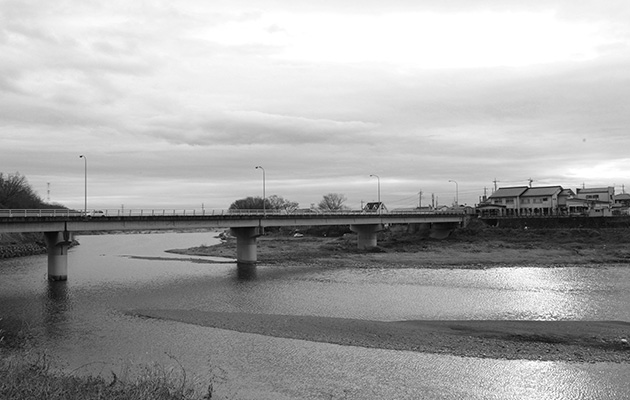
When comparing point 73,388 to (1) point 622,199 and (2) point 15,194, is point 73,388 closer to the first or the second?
(2) point 15,194

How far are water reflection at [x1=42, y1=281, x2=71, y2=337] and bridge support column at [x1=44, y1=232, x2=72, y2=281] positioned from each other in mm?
1274

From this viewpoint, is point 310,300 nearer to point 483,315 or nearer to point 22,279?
point 483,315

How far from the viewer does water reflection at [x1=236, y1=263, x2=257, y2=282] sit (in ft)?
167

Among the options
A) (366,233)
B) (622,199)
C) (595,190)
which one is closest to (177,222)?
(366,233)

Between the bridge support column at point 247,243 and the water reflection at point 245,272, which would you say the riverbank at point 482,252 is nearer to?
the bridge support column at point 247,243

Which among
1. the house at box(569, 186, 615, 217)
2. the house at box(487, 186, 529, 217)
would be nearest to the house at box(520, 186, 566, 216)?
the house at box(487, 186, 529, 217)

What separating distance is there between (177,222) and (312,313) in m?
29.8

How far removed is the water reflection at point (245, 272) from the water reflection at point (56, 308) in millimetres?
15740

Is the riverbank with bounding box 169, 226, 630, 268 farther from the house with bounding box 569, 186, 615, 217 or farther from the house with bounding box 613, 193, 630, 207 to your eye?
the house with bounding box 613, 193, 630, 207

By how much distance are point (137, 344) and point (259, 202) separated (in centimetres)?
17325

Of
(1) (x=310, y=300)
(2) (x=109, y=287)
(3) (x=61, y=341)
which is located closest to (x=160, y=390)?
(3) (x=61, y=341)

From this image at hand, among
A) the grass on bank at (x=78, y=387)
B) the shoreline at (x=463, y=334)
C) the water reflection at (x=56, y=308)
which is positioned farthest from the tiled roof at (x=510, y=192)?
the grass on bank at (x=78, y=387)

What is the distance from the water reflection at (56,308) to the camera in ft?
90.8

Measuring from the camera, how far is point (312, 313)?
105 ft
